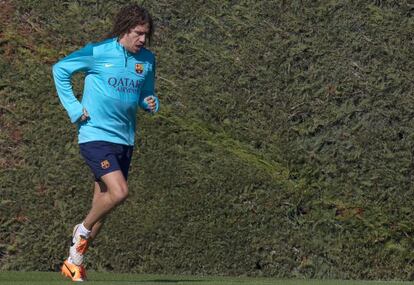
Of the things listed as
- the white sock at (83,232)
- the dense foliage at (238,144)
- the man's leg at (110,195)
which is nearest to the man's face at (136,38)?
the man's leg at (110,195)

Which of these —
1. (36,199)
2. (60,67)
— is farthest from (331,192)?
(60,67)

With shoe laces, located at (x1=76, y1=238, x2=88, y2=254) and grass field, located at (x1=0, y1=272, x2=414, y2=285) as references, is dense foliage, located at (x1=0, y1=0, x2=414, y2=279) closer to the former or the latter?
grass field, located at (x1=0, y1=272, x2=414, y2=285)

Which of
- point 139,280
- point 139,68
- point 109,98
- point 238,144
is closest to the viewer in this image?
point 109,98

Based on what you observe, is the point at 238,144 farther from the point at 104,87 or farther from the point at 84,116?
the point at 84,116

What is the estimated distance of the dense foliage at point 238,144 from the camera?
459 inches

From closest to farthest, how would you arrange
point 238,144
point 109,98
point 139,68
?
point 109,98 < point 139,68 < point 238,144

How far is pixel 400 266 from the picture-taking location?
1164 centimetres

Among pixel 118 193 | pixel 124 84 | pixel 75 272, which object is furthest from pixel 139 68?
pixel 75 272

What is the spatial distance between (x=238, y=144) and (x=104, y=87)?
3.10 meters

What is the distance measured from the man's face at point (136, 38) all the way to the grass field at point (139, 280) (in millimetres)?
1732

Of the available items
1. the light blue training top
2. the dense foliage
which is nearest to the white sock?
the light blue training top

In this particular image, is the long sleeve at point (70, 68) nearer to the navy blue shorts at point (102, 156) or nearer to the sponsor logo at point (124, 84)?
the sponsor logo at point (124, 84)

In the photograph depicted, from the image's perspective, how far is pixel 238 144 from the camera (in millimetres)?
12273

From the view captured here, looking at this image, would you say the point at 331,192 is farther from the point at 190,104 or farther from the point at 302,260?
the point at 190,104
